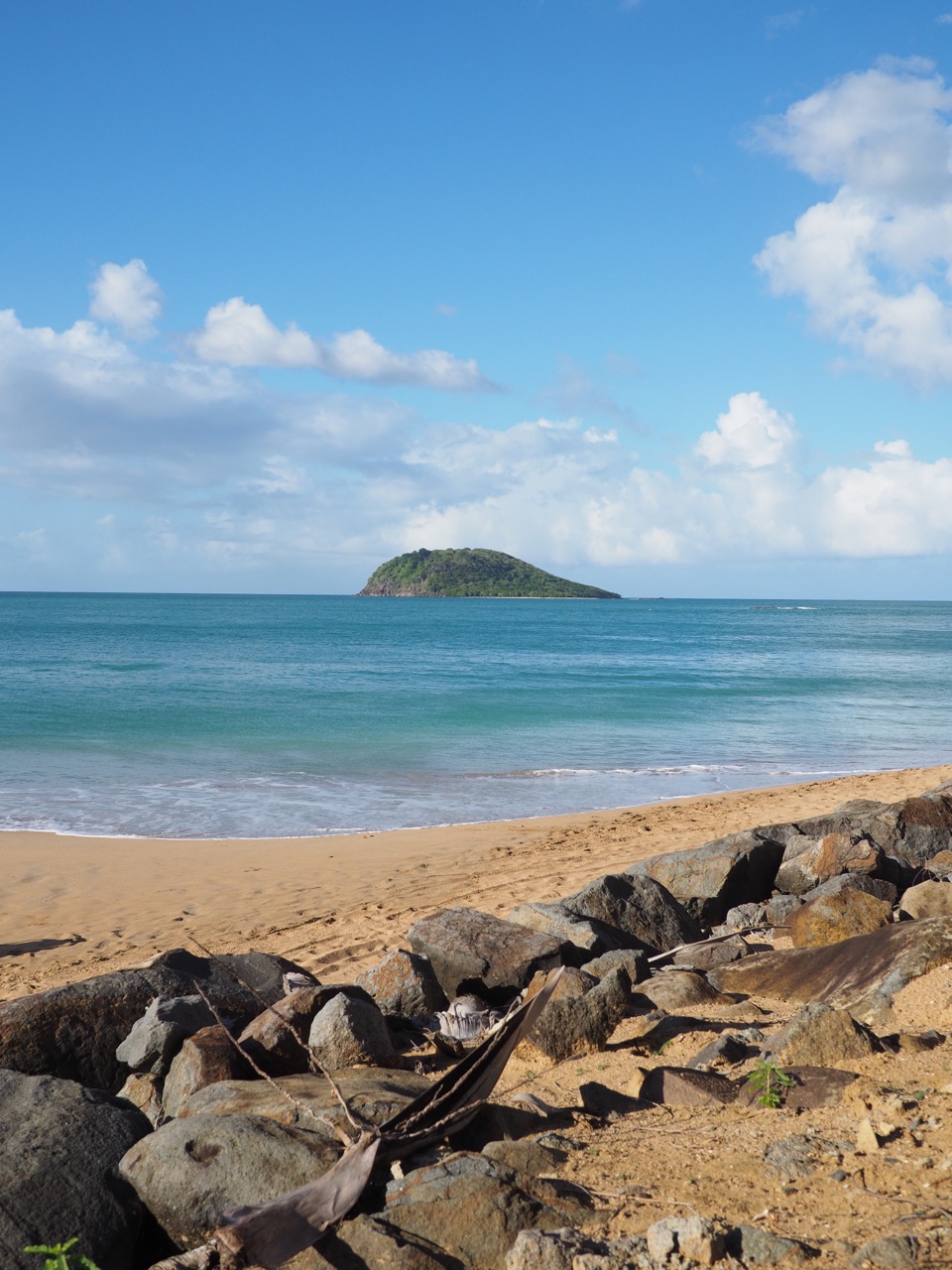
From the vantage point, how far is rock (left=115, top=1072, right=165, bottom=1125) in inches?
201

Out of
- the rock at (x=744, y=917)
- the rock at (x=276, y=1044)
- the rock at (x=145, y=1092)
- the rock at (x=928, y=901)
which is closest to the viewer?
the rock at (x=145, y=1092)

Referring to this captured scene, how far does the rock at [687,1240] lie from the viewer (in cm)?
314

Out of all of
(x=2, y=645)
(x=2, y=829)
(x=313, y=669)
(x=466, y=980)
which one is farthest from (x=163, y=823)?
(x=2, y=645)

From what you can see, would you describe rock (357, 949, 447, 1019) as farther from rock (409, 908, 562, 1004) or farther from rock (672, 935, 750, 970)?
rock (672, 935, 750, 970)

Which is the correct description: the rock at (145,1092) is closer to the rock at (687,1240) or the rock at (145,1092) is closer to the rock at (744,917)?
the rock at (687,1240)

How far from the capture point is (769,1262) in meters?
3.15

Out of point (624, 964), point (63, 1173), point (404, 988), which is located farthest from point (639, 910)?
point (63, 1173)

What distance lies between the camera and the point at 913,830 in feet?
35.4

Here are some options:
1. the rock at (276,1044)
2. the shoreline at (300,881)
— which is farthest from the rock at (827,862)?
the rock at (276,1044)

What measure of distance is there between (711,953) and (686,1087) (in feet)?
10.5

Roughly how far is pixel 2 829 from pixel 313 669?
108 ft

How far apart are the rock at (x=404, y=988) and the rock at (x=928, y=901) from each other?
13.3 ft

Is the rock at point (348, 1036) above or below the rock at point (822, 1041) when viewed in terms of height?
below

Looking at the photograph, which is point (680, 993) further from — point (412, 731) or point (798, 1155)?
point (412, 731)
